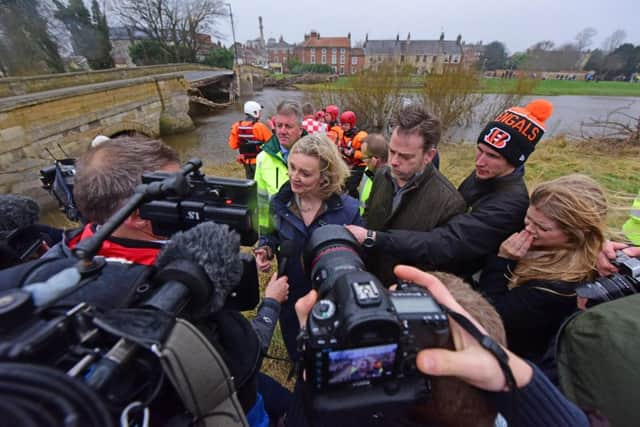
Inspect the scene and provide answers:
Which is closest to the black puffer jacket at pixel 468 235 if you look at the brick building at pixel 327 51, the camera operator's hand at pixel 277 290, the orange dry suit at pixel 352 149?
the camera operator's hand at pixel 277 290

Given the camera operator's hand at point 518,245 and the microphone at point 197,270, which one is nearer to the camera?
the microphone at point 197,270

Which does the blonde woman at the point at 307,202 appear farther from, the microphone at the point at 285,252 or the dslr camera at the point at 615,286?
the dslr camera at the point at 615,286

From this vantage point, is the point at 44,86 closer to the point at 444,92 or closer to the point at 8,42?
the point at 8,42

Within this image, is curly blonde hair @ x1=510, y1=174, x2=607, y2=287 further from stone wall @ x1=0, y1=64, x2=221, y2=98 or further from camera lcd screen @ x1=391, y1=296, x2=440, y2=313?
stone wall @ x1=0, y1=64, x2=221, y2=98

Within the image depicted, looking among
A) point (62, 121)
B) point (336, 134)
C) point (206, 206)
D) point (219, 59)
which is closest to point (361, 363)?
point (206, 206)

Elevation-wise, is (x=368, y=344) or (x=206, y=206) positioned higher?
(x=206, y=206)

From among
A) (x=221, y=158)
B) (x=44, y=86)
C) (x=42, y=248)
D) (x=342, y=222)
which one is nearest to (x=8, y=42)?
(x=44, y=86)

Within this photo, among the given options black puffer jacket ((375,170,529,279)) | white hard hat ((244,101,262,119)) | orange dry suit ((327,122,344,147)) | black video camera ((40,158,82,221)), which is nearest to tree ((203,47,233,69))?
white hard hat ((244,101,262,119))

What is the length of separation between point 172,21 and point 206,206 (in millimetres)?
40601

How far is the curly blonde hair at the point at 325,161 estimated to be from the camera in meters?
1.91

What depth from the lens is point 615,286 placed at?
45.3 inches

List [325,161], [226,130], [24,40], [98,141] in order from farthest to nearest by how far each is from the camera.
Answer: [226,130] → [24,40] → [98,141] → [325,161]

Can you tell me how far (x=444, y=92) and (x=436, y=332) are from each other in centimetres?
1220

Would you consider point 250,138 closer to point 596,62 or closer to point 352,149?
point 352,149
